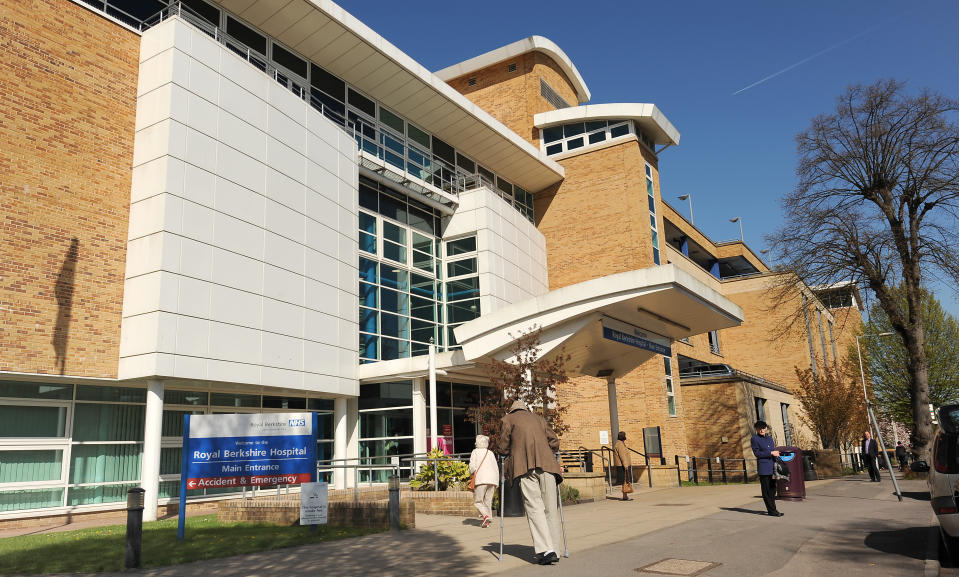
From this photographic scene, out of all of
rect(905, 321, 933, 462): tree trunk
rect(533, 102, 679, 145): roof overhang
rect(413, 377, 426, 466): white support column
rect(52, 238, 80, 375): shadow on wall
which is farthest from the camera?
rect(533, 102, 679, 145): roof overhang

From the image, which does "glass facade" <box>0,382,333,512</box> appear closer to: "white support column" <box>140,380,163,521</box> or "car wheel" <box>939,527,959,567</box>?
"white support column" <box>140,380,163,521</box>

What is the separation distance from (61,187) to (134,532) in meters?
10.1

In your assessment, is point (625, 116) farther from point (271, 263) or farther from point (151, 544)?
point (151, 544)

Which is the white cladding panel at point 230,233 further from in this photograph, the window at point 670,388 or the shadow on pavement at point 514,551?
the window at point 670,388

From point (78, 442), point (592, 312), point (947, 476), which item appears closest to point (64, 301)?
point (78, 442)

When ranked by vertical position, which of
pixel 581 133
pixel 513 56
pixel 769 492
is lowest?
pixel 769 492

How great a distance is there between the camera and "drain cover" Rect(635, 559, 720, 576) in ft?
22.3

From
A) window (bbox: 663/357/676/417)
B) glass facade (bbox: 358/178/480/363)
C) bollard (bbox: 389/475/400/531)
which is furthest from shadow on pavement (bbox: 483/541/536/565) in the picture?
window (bbox: 663/357/676/417)

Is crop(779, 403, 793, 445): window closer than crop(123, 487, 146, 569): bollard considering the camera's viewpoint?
No

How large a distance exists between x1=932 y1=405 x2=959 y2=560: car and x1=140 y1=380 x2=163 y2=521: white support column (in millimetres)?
14025

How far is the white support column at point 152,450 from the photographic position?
15.0 m

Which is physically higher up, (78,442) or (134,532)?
(78,442)

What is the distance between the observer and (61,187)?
15328 mm

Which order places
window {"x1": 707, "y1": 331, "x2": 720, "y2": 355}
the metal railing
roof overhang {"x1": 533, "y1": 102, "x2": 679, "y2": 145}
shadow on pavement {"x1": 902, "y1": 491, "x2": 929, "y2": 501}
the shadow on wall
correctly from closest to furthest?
the shadow on wall → shadow on pavement {"x1": 902, "y1": 491, "x2": 929, "y2": 501} → the metal railing → roof overhang {"x1": 533, "y1": 102, "x2": 679, "y2": 145} → window {"x1": 707, "y1": 331, "x2": 720, "y2": 355}
